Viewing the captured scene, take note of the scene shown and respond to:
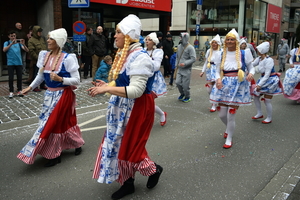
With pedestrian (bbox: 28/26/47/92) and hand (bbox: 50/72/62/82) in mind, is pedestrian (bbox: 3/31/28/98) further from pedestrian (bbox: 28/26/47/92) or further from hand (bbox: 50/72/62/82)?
hand (bbox: 50/72/62/82)

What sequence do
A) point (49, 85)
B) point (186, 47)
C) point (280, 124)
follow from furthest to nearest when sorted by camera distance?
point (186, 47)
point (280, 124)
point (49, 85)

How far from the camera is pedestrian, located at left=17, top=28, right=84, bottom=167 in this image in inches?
147

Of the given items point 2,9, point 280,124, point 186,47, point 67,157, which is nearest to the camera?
point 67,157

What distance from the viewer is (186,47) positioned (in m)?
7.84

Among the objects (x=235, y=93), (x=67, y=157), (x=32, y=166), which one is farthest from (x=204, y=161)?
(x=32, y=166)

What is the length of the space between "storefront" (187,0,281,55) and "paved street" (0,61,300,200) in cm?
2286

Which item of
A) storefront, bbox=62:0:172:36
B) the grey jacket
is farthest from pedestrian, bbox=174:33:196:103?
storefront, bbox=62:0:172:36

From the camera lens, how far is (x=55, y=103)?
12.6ft

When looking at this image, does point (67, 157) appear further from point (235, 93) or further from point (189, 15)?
point (189, 15)

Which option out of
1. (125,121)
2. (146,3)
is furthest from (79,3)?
(125,121)

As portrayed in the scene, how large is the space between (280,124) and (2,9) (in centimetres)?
1032

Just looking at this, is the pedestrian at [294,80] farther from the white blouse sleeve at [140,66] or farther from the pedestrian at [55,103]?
the white blouse sleeve at [140,66]

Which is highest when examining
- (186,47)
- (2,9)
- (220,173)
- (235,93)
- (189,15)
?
(189,15)

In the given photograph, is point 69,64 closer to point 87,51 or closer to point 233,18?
point 87,51
